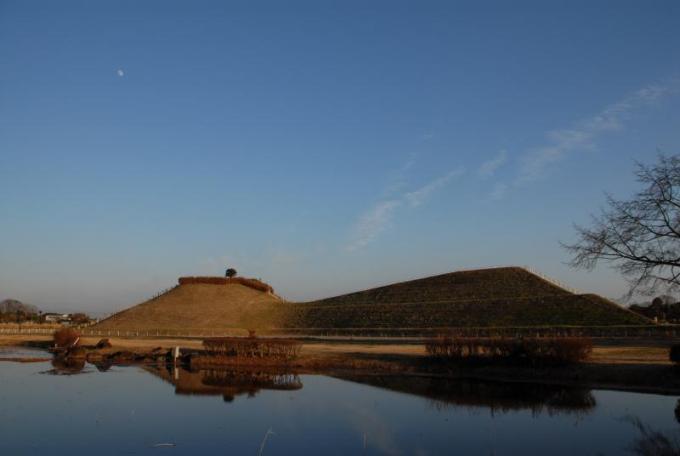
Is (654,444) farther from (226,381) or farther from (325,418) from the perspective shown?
(226,381)

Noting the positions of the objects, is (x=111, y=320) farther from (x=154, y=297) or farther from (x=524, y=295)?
(x=524, y=295)

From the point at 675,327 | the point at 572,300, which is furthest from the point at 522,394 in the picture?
the point at 572,300

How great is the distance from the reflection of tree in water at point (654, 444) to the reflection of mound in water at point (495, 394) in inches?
109

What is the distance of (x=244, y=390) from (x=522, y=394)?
10.4 metres

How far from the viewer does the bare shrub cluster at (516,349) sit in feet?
84.2

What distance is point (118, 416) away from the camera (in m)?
18.0

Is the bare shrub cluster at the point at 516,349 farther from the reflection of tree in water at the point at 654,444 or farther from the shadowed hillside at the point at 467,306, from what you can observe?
the shadowed hillside at the point at 467,306

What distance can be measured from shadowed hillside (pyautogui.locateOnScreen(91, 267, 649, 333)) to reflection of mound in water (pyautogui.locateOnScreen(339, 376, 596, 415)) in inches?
1263

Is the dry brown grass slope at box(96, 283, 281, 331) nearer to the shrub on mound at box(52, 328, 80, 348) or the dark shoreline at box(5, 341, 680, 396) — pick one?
the shrub on mound at box(52, 328, 80, 348)

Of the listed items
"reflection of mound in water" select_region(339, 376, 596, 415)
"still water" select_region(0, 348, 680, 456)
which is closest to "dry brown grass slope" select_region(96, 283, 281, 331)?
"still water" select_region(0, 348, 680, 456)

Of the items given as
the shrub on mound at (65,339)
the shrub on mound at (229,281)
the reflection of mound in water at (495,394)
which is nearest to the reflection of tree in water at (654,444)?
the reflection of mound in water at (495,394)

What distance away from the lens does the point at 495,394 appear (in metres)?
21.4

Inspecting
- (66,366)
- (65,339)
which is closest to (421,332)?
(65,339)

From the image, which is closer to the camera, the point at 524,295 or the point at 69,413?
the point at 69,413
